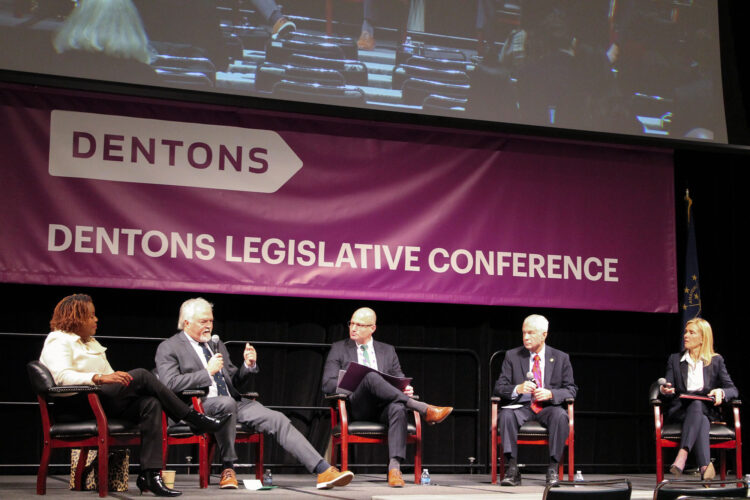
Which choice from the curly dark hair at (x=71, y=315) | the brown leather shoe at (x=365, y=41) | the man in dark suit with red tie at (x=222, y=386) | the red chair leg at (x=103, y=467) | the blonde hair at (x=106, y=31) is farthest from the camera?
the brown leather shoe at (x=365, y=41)

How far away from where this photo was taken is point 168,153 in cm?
589

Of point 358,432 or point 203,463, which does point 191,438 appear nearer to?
point 203,463

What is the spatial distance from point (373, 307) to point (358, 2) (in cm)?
200

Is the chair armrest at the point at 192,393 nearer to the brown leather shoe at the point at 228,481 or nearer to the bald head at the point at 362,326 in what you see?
the brown leather shoe at the point at 228,481

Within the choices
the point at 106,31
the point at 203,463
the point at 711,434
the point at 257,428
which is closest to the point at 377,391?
the point at 257,428

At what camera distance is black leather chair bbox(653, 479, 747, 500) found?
243 cm

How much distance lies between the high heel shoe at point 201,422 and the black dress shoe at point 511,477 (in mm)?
1717

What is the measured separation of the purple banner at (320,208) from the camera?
5.64 meters

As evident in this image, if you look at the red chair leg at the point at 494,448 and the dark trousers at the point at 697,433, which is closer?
the red chair leg at the point at 494,448

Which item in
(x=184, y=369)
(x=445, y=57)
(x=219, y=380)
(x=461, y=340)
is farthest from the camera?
(x=461, y=340)

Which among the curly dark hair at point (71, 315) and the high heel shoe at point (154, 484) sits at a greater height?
the curly dark hair at point (71, 315)

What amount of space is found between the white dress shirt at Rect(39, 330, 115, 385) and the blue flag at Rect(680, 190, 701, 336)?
160 inches

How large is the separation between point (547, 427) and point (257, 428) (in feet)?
5.72

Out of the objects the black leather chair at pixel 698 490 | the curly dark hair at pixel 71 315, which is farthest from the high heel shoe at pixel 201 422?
the black leather chair at pixel 698 490
